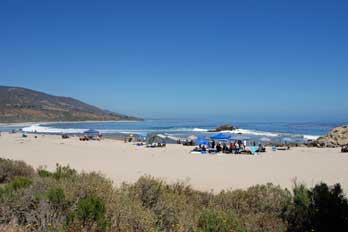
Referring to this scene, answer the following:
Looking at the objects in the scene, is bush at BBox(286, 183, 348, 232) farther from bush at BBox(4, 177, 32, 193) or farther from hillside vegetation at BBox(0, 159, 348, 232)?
bush at BBox(4, 177, 32, 193)

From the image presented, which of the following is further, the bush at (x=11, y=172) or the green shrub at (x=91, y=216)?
the bush at (x=11, y=172)

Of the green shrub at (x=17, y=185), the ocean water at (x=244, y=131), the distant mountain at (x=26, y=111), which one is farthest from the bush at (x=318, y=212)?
the distant mountain at (x=26, y=111)

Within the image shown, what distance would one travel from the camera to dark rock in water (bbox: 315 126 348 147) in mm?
29000

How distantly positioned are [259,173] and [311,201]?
8.36 metres

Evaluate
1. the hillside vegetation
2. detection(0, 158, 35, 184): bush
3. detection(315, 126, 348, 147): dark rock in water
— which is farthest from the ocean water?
the hillside vegetation

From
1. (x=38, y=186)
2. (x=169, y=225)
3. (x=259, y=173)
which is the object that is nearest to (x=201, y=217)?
(x=169, y=225)

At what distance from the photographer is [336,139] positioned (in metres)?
29.9

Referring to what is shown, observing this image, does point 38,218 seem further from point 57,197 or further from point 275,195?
point 275,195

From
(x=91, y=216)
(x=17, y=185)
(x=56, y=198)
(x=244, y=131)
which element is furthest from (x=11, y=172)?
(x=244, y=131)

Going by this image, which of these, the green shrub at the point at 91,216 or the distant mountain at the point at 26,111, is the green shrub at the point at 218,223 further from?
the distant mountain at the point at 26,111

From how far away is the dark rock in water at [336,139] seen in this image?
95.1 ft

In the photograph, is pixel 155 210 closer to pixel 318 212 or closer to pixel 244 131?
pixel 318 212

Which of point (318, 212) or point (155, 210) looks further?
point (155, 210)

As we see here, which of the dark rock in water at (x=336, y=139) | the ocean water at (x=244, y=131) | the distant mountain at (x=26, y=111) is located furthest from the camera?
the distant mountain at (x=26, y=111)
